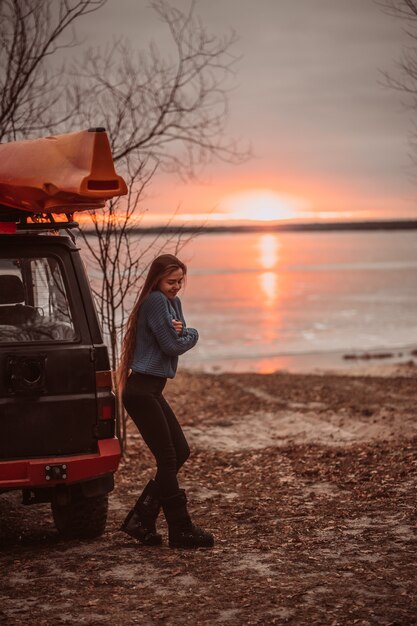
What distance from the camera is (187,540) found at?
19.6ft

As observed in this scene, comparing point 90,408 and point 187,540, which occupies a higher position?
point 90,408

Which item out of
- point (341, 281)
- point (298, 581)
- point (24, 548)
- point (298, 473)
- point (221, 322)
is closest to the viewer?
point (298, 581)

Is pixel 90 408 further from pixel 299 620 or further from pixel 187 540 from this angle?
pixel 299 620

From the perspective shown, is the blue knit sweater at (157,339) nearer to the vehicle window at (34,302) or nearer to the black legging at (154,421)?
the black legging at (154,421)

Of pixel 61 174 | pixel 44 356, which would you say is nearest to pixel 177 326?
pixel 44 356

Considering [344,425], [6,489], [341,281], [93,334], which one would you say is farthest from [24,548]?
[341,281]

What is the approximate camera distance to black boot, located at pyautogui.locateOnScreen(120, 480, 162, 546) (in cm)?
609

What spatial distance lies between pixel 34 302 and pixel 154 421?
113cm

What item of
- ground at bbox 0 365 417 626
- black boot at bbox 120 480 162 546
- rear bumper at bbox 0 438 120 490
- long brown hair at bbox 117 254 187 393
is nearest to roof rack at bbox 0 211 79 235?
long brown hair at bbox 117 254 187 393

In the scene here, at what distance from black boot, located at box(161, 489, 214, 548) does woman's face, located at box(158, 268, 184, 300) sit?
1.34 metres

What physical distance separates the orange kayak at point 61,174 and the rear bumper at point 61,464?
1538 millimetres

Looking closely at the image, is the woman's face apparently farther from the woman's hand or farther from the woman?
the woman's hand

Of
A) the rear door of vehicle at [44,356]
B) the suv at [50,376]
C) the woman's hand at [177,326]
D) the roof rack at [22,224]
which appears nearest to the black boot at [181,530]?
the suv at [50,376]

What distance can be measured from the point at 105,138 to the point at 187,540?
2.62 m
